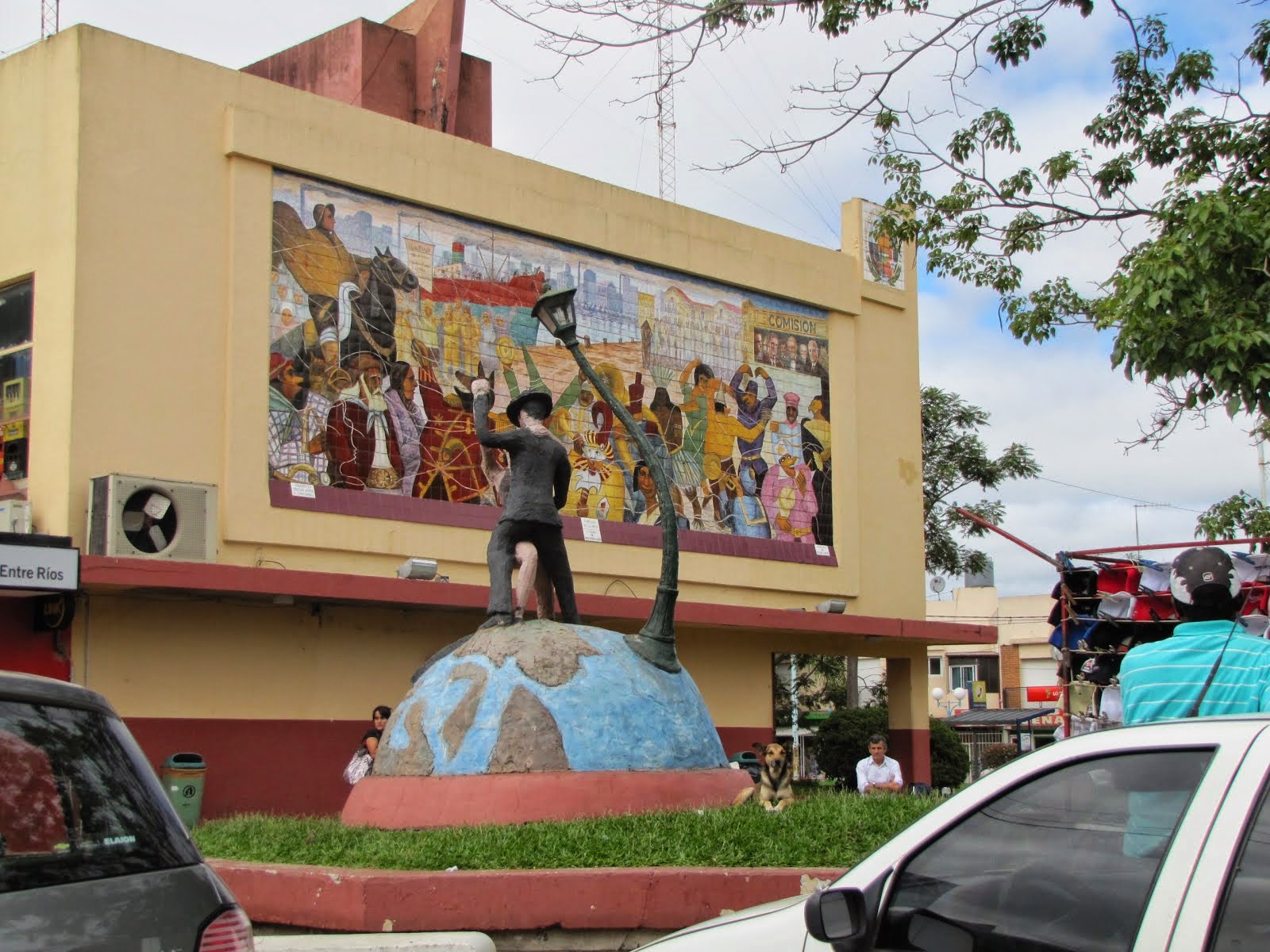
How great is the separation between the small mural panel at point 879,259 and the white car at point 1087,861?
930 inches

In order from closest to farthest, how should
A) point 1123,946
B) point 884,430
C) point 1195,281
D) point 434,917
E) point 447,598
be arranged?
point 1123,946 → point 434,917 → point 1195,281 → point 447,598 → point 884,430

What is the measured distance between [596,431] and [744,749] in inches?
235

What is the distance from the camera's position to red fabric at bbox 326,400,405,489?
1867 cm

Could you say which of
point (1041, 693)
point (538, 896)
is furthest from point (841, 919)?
point (1041, 693)

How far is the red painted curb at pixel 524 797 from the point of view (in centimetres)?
1004

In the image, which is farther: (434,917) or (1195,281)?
(1195,281)

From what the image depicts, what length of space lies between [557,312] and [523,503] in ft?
4.67

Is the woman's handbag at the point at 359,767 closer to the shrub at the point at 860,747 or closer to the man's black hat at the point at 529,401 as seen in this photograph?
the man's black hat at the point at 529,401

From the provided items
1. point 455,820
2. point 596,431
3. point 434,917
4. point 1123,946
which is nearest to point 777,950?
point 1123,946

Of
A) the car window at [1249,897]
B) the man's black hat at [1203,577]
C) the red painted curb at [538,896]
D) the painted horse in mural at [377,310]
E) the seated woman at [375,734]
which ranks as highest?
the painted horse in mural at [377,310]

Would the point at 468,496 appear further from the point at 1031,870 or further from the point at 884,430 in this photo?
the point at 1031,870

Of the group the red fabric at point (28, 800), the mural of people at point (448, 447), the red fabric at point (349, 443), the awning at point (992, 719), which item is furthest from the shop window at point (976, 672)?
the red fabric at point (28, 800)

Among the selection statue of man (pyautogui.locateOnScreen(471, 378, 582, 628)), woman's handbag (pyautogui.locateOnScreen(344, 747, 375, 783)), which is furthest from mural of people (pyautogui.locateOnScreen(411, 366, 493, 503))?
statue of man (pyautogui.locateOnScreen(471, 378, 582, 628))

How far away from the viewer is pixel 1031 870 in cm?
343
